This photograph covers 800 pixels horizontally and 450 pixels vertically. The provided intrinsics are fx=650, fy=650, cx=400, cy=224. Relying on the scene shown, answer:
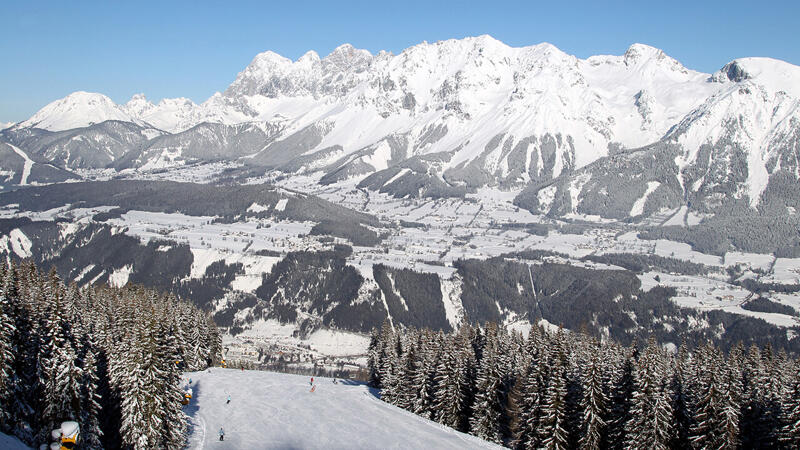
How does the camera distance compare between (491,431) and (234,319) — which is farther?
(234,319)

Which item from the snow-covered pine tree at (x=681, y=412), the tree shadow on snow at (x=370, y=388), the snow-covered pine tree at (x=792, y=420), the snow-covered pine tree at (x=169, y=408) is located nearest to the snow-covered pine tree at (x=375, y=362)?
the tree shadow on snow at (x=370, y=388)

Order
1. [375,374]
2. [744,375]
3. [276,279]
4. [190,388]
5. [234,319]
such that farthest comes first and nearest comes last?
[276,279] → [234,319] → [375,374] → [190,388] → [744,375]

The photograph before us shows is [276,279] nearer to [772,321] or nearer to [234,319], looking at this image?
[234,319]

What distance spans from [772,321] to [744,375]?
12625 cm

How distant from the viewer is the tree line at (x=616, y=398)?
5162cm

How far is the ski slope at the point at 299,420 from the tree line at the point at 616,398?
4357 mm

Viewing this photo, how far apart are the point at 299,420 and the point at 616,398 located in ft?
109

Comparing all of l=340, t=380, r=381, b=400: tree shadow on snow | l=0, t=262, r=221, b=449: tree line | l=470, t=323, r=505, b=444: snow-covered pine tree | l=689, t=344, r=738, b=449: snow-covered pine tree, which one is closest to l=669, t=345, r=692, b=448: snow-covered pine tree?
l=689, t=344, r=738, b=449: snow-covered pine tree

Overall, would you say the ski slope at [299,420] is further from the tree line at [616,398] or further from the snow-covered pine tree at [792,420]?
the snow-covered pine tree at [792,420]

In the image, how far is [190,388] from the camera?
78.1m

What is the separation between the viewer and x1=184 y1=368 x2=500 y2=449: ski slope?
204ft

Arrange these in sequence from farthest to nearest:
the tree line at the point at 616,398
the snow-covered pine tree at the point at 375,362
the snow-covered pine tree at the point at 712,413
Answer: the snow-covered pine tree at the point at 375,362 → the tree line at the point at 616,398 → the snow-covered pine tree at the point at 712,413

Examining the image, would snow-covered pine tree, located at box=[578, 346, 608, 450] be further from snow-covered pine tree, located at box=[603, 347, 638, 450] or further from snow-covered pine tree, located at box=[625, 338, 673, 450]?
snow-covered pine tree, located at box=[625, 338, 673, 450]

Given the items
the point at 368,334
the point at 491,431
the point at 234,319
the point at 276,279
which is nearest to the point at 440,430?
the point at 491,431
